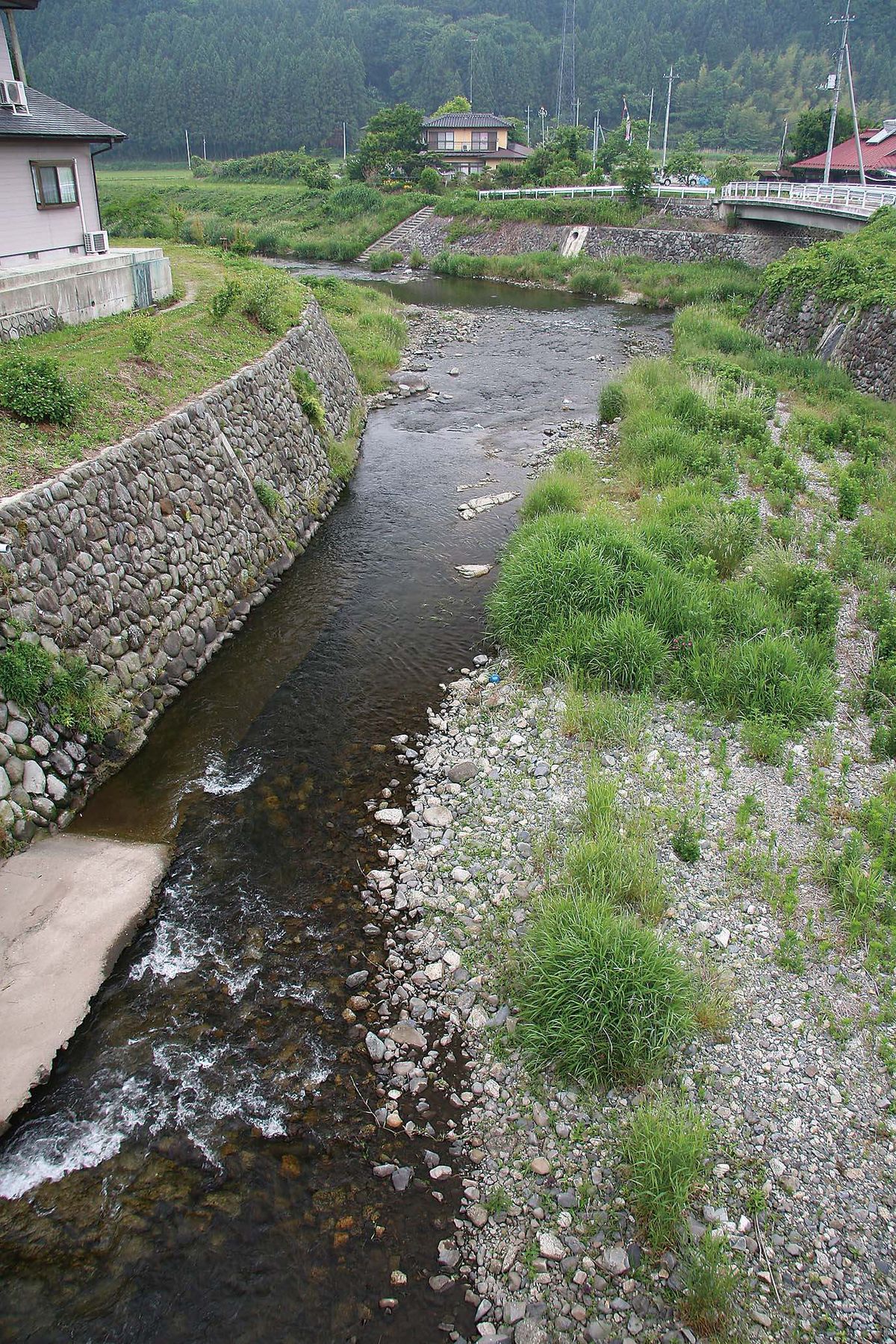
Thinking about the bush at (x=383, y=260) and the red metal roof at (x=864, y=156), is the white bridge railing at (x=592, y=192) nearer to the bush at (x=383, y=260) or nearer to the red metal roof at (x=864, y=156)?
the red metal roof at (x=864, y=156)

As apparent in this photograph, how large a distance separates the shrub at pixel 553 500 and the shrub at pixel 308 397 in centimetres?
635

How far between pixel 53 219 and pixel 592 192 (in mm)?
48405

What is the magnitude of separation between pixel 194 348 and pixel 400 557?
6898 millimetres

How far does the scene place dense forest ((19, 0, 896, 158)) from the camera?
125188 millimetres

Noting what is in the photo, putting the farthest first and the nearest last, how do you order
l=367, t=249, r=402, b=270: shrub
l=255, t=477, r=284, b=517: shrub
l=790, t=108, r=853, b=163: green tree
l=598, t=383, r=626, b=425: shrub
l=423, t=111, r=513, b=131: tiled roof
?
l=423, t=111, r=513, b=131: tiled roof
l=790, t=108, r=853, b=163: green tree
l=367, t=249, r=402, b=270: shrub
l=598, t=383, r=626, b=425: shrub
l=255, t=477, r=284, b=517: shrub

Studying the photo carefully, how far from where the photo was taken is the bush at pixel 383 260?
55719mm

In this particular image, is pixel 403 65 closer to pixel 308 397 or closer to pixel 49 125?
pixel 49 125

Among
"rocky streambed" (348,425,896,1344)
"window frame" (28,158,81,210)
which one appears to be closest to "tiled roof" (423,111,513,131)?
"window frame" (28,158,81,210)

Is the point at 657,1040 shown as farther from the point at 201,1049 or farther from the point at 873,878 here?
the point at 201,1049

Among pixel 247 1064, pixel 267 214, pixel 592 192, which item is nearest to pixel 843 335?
pixel 247 1064

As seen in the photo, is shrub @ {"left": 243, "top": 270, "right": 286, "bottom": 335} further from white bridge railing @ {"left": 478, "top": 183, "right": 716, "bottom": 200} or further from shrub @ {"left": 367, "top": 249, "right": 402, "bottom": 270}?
white bridge railing @ {"left": 478, "top": 183, "right": 716, "bottom": 200}

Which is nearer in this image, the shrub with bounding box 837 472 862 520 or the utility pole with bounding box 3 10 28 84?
the shrub with bounding box 837 472 862 520

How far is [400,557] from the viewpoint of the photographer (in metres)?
17.8

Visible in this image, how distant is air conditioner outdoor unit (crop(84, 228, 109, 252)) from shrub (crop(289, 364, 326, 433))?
27.5ft
